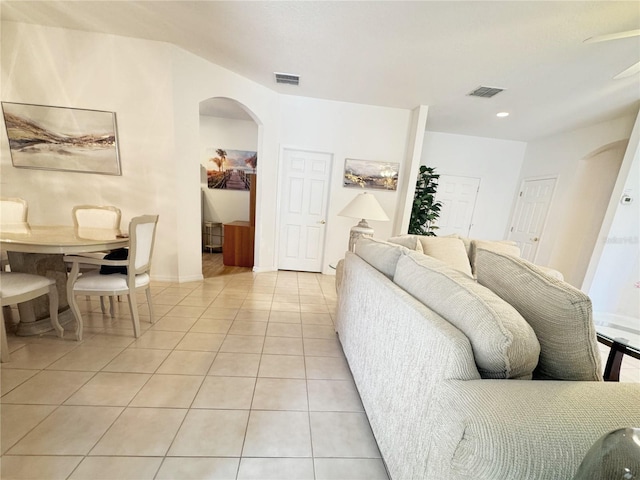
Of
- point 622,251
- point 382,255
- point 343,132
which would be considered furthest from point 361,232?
point 622,251

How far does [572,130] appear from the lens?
3668 millimetres

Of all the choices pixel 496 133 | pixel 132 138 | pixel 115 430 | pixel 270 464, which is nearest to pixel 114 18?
pixel 132 138

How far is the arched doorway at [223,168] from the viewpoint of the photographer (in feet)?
15.0

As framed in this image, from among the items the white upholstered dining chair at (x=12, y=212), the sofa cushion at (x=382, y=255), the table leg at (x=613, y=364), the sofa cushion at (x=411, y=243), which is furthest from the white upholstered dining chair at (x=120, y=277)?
the table leg at (x=613, y=364)

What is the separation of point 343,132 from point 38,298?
372 centimetres

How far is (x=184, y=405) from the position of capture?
4.21 feet

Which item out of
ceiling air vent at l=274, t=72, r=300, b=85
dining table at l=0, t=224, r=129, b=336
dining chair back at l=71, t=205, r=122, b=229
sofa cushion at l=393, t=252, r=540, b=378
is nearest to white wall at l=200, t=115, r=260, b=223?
ceiling air vent at l=274, t=72, r=300, b=85

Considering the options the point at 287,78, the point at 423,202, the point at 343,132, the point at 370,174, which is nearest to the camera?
the point at 287,78

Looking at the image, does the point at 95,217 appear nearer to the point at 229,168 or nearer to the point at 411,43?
the point at 229,168

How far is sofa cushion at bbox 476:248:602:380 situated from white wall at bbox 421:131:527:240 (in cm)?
416

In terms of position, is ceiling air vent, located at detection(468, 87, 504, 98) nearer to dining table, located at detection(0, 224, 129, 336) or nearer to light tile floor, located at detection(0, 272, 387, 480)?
light tile floor, located at detection(0, 272, 387, 480)

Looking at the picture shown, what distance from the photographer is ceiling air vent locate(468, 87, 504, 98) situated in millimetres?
2719

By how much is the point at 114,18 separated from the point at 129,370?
10.0 feet

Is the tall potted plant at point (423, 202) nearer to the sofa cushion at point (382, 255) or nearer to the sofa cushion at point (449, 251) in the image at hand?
the sofa cushion at point (449, 251)
